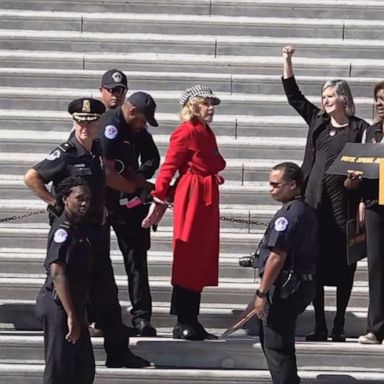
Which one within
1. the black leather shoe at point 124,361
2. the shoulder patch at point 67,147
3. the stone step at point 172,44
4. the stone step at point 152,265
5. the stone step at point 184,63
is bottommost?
the black leather shoe at point 124,361

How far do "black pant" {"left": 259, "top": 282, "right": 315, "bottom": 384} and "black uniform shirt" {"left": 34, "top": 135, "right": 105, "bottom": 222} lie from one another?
113 cm

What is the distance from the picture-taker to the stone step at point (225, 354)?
8.54 m

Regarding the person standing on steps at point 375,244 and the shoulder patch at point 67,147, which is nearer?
the shoulder patch at point 67,147

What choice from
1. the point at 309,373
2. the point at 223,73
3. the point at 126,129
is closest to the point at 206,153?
the point at 126,129

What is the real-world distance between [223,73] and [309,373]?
393 centimetres

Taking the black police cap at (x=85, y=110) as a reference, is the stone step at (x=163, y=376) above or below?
below

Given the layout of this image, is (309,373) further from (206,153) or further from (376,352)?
(206,153)

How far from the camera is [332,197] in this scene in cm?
878

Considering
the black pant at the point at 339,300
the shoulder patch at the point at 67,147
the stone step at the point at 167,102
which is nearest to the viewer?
the shoulder patch at the point at 67,147

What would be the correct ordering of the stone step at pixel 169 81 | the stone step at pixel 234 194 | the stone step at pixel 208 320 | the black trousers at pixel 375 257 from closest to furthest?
1. the black trousers at pixel 375 257
2. the stone step at pixel 208 320
3. the stone step at pixel 234 194
4. the stone step at pixel 169 81

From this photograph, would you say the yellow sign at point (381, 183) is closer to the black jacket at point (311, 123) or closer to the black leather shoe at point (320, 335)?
the black jacket at point (311, 123)

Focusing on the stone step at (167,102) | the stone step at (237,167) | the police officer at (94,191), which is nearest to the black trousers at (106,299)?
the police officer at (94,191)

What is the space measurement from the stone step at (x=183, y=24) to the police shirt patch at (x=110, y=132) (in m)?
3.63

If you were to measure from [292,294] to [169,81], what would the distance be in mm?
4037
